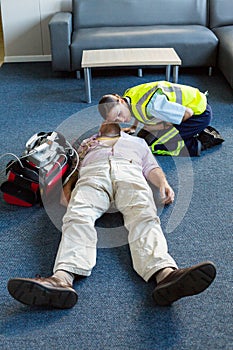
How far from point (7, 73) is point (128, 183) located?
2.72 m

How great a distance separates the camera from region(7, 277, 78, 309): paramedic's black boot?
163cm

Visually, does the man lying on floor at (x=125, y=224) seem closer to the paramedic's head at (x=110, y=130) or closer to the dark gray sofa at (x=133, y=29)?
the paramedic's head at (x=110, y=130)

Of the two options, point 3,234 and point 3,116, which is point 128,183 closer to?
point 3,234

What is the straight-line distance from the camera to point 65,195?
2322 millimetres

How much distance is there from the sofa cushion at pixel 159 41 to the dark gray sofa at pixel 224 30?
92 mm

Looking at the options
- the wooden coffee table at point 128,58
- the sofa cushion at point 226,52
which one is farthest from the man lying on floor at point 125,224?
the sofa cushion at point 226,52

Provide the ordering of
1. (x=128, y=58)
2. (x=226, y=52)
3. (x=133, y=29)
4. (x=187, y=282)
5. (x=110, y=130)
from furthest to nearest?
(x=133, y=29) < (x=226, y=52) < (x=128, y=58) < (x=110, y=130) < (x=187, y=282)

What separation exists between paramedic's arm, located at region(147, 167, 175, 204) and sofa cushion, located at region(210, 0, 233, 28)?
265 cm

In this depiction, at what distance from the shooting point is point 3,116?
3.46 m

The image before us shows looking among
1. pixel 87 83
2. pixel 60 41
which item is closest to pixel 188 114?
pixel 87 83

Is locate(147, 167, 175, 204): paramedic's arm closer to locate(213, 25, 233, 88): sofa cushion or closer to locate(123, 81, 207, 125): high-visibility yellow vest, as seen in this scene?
locate(123, 81, 207, 125): high-visibility yellow vest

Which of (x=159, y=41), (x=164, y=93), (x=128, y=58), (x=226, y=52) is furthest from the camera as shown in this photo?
(x=159, y=41)

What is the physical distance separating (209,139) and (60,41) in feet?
5.85

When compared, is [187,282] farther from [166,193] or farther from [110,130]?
[110,130]
